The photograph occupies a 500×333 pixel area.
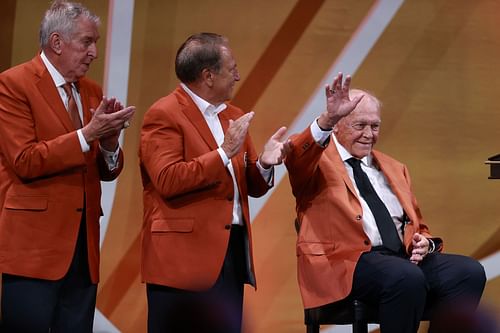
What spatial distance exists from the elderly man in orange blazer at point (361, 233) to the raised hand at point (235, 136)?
0.97 ft

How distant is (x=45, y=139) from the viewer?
2768 mm

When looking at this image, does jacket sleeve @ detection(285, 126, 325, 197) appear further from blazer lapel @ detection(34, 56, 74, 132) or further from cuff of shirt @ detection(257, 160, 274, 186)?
blazer lapel @ detection(34, 56, 74, 132)

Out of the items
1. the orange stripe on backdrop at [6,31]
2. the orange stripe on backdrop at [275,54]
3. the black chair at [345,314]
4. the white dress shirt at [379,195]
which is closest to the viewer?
the black chair at [345,314]

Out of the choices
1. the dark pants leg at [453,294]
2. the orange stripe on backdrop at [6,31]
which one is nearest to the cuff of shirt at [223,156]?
the dark pants leg at [453,294]

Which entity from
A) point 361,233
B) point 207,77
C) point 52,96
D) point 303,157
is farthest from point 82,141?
point 361,233

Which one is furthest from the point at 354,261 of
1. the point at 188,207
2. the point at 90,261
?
the point at 90,261

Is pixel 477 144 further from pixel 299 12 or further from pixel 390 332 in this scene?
pixel 390 332

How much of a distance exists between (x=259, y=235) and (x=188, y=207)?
1.20 m

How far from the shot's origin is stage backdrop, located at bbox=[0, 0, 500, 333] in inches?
155

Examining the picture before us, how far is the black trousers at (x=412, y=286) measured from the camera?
9.78 ft

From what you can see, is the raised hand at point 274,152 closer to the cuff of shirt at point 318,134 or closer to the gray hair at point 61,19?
the cuff of shirt at point 318,134

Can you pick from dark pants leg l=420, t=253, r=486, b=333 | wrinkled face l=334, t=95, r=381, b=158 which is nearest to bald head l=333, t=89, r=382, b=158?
wrinkled face l=334, t=95, r=381, b=158

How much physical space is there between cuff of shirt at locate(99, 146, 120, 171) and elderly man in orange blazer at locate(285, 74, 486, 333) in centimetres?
62

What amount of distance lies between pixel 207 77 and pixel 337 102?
47cm
